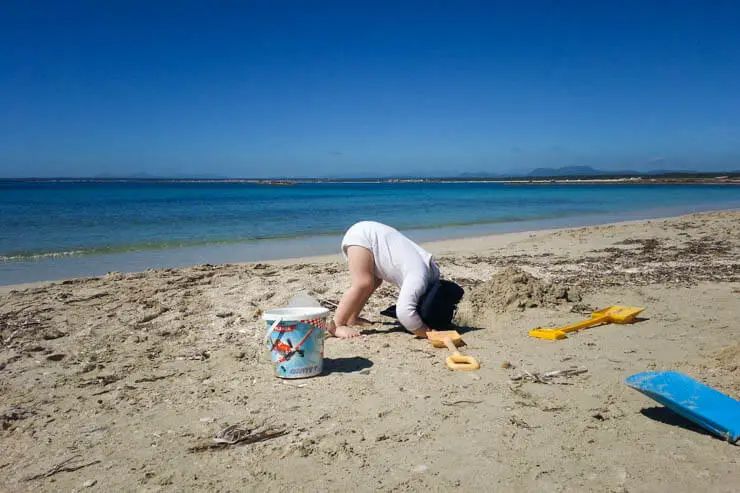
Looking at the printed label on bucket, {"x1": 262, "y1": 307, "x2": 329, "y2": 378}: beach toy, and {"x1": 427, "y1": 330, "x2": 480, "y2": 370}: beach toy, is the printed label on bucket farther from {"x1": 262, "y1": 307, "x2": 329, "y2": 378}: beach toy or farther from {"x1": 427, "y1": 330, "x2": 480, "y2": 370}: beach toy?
{"x1": 427, "y1": 330, "x2": 480, "y2": 370}: beach toy

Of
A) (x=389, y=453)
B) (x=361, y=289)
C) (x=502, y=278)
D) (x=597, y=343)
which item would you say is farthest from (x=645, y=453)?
(x=502, y=278)

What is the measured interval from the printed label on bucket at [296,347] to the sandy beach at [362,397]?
11 cm

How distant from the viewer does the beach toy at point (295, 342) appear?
12.4 ft

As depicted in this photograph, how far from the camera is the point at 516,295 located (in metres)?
6.01

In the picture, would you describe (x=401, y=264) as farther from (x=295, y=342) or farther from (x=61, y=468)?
(x=61, y=468)

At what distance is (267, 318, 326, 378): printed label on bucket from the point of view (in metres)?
3.79

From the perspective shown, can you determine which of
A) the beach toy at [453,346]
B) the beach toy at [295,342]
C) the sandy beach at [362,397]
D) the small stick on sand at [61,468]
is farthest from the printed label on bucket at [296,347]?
the small stick on sand at [61,468]

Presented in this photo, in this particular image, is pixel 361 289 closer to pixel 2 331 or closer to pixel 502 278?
pixel 502 278

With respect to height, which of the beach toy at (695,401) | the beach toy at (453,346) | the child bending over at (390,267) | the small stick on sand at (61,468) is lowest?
the small stick on sand at (61,468)

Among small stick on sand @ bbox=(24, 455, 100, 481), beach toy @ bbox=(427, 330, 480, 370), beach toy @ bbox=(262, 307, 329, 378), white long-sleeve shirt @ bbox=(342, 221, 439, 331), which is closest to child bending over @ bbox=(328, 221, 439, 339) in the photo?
white long-sleeve shirt @ bbox=(342, 221, 439, 331)

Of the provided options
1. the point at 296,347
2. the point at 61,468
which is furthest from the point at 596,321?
the point at 61,468

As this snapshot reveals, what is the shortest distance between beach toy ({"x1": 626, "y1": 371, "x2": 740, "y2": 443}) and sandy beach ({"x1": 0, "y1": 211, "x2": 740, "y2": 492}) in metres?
0.09

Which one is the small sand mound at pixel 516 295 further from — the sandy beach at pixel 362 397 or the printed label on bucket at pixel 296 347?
the printed label on bucket at pixel 296 347

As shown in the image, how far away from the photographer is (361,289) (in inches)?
196
